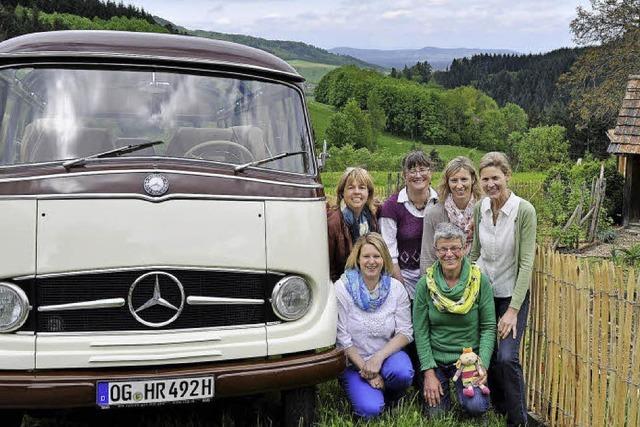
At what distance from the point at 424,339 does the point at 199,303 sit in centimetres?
178

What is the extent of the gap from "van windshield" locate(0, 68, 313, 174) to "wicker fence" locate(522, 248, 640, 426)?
77.3 inches

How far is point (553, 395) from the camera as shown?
5.34 meters

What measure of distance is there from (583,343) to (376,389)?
1429 mm

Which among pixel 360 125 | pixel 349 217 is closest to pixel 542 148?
pixel 360 125

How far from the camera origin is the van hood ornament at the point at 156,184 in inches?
159

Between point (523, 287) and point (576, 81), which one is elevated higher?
point (576, 81)

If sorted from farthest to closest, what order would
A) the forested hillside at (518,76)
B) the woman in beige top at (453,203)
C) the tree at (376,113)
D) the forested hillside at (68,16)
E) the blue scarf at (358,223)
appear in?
the forested hillside at (518,76) < the tree at (376,113) < the forested hillside at (68,16) < the blue scarf at (358,223) < the woman in beige top at (453,203)

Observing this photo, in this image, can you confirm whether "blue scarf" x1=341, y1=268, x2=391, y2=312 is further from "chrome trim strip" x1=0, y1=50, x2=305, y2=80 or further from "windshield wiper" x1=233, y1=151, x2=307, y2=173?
"chrome trim strip" x1=0, y1=50, x2=305, y2=80

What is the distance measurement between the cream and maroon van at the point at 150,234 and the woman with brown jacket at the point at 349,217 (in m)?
0.81

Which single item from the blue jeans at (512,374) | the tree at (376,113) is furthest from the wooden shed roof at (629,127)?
the tree at (376,113)

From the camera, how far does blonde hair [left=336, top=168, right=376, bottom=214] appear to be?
567 centimetres

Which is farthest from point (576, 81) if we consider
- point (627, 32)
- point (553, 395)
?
point (553, 395)

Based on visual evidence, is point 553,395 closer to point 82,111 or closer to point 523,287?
point 523,287

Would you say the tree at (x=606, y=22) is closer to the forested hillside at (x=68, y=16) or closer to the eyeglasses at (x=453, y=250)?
the eyeglasses at (x=453, y=250)
